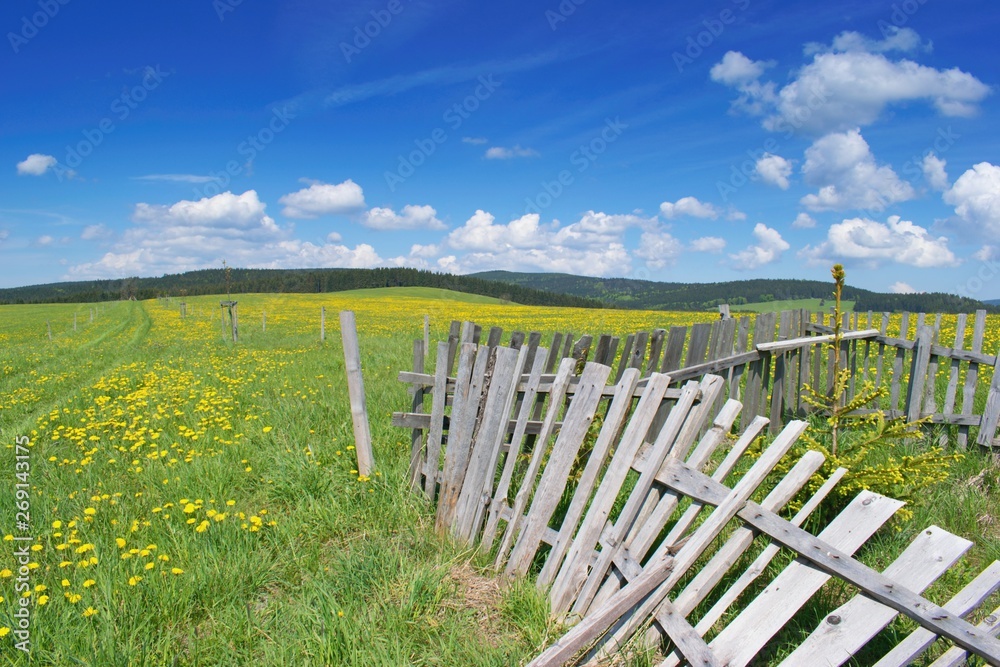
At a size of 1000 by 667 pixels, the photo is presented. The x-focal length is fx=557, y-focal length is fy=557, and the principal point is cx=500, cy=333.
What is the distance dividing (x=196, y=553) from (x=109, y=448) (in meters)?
3.35

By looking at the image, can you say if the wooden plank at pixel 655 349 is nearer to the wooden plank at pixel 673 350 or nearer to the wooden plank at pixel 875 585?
the wooden plank at pixel 673 350

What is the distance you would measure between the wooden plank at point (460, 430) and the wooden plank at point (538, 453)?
0.67 m

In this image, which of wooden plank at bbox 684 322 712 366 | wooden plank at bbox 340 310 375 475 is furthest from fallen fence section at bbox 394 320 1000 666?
wooden plank at bbox 684 322 712 366

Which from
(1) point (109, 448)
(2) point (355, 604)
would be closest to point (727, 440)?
(2) point (355, 604)

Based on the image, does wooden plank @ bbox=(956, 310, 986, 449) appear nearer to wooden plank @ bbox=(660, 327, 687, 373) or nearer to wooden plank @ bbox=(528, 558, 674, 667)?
wooden plank @ bbox=(660, 327, 687, 373)

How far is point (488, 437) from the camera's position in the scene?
3.78 metres

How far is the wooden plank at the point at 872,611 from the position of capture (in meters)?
2.06

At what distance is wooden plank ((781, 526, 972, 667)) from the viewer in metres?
2.06

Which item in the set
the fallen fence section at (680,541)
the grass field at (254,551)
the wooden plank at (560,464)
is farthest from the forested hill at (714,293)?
the wooden plank at (560,464)

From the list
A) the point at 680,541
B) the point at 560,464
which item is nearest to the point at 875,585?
the point at 680,541

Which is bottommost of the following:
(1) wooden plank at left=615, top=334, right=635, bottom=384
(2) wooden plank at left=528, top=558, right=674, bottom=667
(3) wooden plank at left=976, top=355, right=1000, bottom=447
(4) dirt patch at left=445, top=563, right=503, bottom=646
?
(4) dirt patch at left=445, top=563, right=503, bottom=646

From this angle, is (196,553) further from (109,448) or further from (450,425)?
(109,448)

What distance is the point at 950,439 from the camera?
18.7ft

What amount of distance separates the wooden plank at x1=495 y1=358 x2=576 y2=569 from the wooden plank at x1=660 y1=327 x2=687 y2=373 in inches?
73.4
